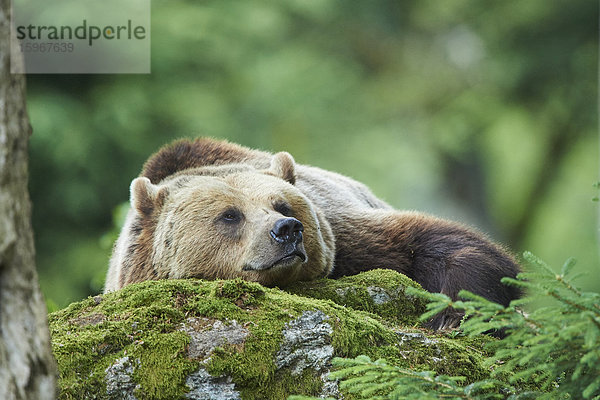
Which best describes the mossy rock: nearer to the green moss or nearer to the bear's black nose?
the green moss

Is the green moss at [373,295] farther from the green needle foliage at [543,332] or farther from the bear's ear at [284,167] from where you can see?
the green needle foliage at [543,332]

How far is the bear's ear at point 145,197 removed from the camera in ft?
19.1

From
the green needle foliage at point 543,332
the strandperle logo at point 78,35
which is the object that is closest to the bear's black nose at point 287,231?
the green needle foliage at point 543,332

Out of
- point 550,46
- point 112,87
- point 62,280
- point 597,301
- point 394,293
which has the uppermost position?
point 550,46

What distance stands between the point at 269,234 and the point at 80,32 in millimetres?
10286

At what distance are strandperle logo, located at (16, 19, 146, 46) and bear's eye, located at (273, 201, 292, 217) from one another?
8934 mm

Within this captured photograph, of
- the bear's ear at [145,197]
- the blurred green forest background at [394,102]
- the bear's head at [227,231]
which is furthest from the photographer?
the blurred green forest background at [394,102]

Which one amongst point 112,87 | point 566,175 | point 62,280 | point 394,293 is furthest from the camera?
point 566,175

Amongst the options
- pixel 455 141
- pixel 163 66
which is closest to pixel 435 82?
pixel 455 141

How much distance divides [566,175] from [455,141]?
3.32 meters

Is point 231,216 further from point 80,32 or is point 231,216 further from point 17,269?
point 80,32

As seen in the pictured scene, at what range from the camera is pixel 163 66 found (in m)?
17.7

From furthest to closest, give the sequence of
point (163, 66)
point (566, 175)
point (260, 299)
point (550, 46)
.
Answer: point (566, 175)
point (550, 46)
point (163, 66)
point (260, 299)

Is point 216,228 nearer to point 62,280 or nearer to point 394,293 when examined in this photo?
point 394,293
